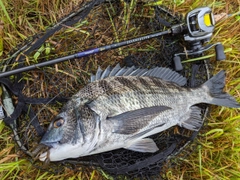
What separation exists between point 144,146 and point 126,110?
0.41 m

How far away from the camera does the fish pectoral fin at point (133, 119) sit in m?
2.23

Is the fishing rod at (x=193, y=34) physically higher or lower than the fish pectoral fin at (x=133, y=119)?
higher

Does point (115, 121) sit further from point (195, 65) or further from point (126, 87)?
point (195, 65)

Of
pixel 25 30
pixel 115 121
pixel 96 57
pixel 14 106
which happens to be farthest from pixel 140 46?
pixel 14 106

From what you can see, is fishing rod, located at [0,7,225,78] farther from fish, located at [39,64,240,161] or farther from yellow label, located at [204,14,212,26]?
fish, located at [39,64,240,161]

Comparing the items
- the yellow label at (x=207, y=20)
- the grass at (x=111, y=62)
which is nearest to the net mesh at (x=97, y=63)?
the grass at (x=111, y=62)

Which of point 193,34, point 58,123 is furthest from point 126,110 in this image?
point 193,34

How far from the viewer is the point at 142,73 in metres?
2.56

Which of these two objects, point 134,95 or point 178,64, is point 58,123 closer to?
point 134,95

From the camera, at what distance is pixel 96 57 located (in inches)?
108

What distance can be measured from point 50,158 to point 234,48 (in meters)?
2.22

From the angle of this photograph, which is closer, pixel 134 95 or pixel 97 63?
pixel 134 95

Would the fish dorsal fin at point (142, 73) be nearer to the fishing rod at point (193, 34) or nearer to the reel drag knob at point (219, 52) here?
the fishing rod at point (193, 34)

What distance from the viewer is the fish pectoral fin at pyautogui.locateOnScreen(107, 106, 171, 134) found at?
223cm
